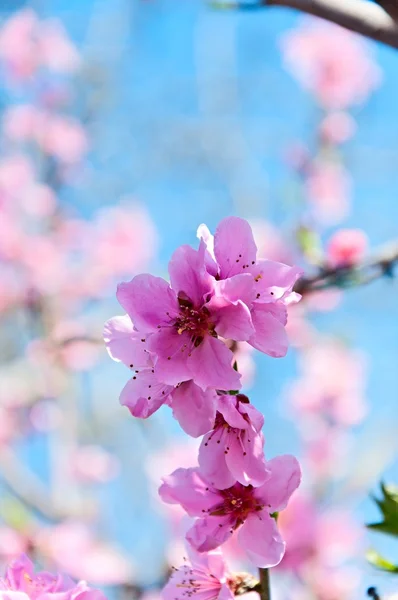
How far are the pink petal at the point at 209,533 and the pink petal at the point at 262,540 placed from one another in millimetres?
23

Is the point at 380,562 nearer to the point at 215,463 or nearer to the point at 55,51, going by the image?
the point at 215,463

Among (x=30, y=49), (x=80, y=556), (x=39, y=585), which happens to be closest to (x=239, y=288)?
A: (x=39, y=585)

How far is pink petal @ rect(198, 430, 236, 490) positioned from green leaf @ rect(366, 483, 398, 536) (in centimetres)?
39

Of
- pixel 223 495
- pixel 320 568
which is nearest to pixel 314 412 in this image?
pixel 320 568

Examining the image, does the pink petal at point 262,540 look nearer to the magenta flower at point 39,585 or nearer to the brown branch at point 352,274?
the magenta flower at point 39,585

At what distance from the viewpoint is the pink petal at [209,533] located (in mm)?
920

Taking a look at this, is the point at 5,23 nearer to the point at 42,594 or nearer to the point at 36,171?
the point at 36,171

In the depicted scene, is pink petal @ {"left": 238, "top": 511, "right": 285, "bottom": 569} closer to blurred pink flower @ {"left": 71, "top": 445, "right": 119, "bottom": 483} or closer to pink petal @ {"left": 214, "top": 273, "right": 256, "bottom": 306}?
pink petal @ {"left": 214, "top": 273, "right": 256, "bottom": 306}

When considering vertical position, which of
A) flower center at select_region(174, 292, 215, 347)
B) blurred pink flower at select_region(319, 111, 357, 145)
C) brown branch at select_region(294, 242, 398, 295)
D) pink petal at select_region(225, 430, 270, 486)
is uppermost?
blurred pink flower at select_region(319, 111, 357, 145)

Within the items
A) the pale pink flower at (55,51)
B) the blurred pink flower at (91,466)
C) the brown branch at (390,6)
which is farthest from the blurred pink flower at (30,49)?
the brown branch at (390,6)

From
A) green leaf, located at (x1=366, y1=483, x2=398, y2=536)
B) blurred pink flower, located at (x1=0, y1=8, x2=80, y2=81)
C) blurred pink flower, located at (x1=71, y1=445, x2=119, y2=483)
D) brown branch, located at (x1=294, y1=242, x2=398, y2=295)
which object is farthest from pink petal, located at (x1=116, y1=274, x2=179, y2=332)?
blurred pink flower, located at (x1=0, y1=8, x2=80, y2=81)

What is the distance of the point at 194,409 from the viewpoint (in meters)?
0.85

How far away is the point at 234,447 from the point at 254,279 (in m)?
0.22

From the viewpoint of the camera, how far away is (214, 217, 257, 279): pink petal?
2.97ft
